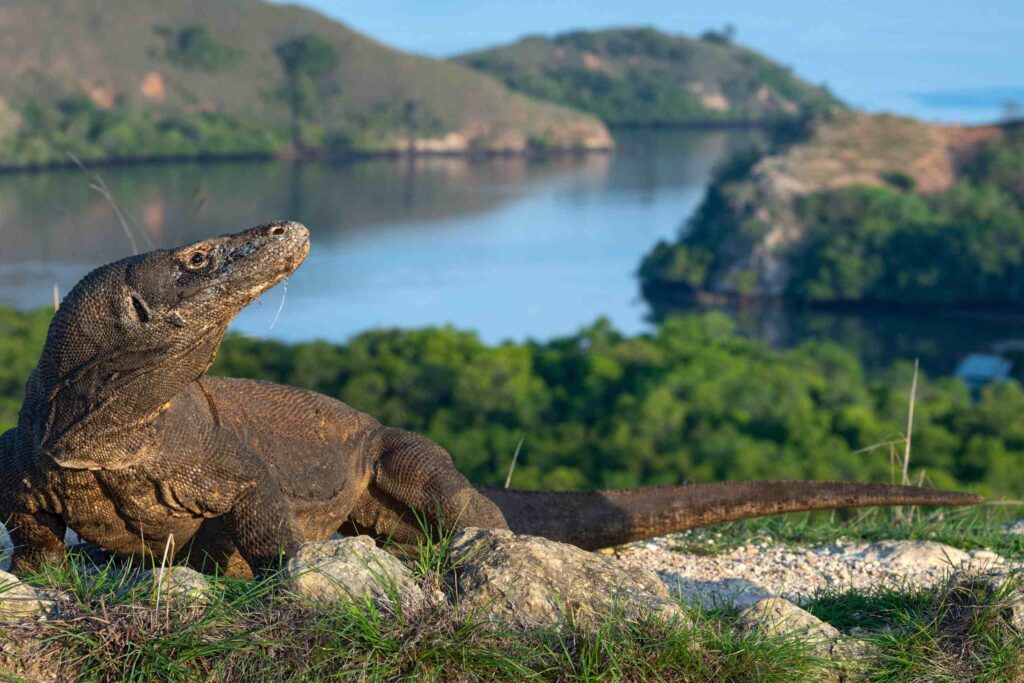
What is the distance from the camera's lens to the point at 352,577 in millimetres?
3957

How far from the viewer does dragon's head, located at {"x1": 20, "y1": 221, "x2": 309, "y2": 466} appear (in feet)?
12.9

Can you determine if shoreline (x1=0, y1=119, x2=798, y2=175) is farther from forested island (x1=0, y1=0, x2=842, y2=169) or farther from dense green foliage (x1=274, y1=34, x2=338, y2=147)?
dense green foliage (x1=274, y1=34, x2=338, y2=147)

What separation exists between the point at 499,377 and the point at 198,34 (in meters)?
81.7

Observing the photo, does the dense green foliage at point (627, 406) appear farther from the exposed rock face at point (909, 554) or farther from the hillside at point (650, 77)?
the hillside at point (650, 77)

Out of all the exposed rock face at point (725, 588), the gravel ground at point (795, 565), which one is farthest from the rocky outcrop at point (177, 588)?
the gravel ground at point (795, 565)

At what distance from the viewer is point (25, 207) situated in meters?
65.2

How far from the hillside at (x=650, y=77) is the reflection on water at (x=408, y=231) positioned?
36002mm

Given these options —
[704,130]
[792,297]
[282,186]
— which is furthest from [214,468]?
[704,130]

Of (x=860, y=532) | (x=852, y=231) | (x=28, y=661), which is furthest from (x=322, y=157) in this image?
(x=28, y=661)

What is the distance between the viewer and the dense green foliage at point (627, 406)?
28578mm

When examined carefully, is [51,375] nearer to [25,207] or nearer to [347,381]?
[347,381]

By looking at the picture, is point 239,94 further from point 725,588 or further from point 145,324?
point 145,324

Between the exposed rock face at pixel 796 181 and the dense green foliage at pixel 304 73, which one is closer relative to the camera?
the exposed rock face at pixel 796 181

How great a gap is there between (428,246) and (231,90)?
45.1m
